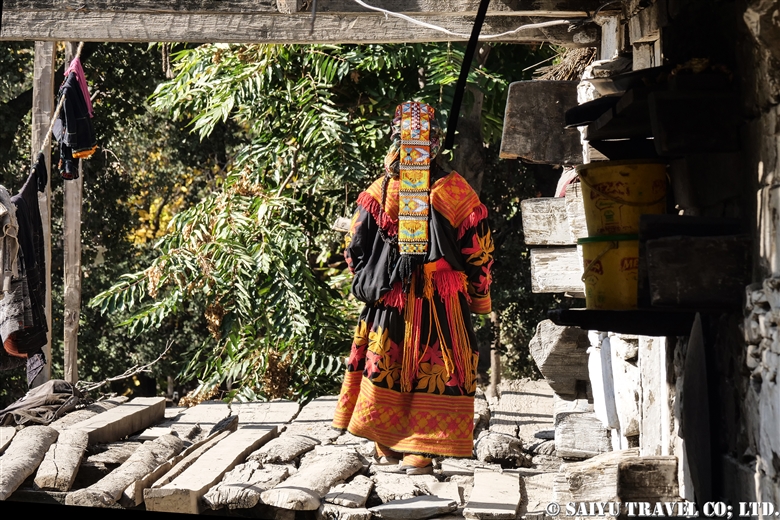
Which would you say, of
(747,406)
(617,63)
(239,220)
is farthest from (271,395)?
(747,406)

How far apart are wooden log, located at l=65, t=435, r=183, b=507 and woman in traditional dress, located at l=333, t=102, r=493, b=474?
101cm

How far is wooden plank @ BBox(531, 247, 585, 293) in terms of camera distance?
5.05 metres

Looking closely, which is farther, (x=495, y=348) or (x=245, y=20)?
(x=495, y=348)

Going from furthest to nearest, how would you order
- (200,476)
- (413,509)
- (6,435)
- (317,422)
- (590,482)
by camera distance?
(317,422) < (6,435) < (200,476) < (413,509) < (590,482)

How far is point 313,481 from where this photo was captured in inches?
176

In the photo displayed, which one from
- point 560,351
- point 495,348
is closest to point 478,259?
point 560,351

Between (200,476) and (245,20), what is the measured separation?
7.06 feet

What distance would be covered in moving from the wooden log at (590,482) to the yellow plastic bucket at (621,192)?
79 cm

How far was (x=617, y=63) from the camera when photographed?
4.64 m

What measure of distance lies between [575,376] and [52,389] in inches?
129

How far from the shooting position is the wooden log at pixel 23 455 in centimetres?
467

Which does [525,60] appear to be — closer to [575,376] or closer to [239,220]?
[239,220]

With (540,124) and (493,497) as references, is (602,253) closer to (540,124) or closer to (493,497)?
(493,497)

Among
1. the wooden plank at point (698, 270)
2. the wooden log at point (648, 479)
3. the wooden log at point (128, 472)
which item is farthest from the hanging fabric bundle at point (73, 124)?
the wooden plank at point (698, 270)
